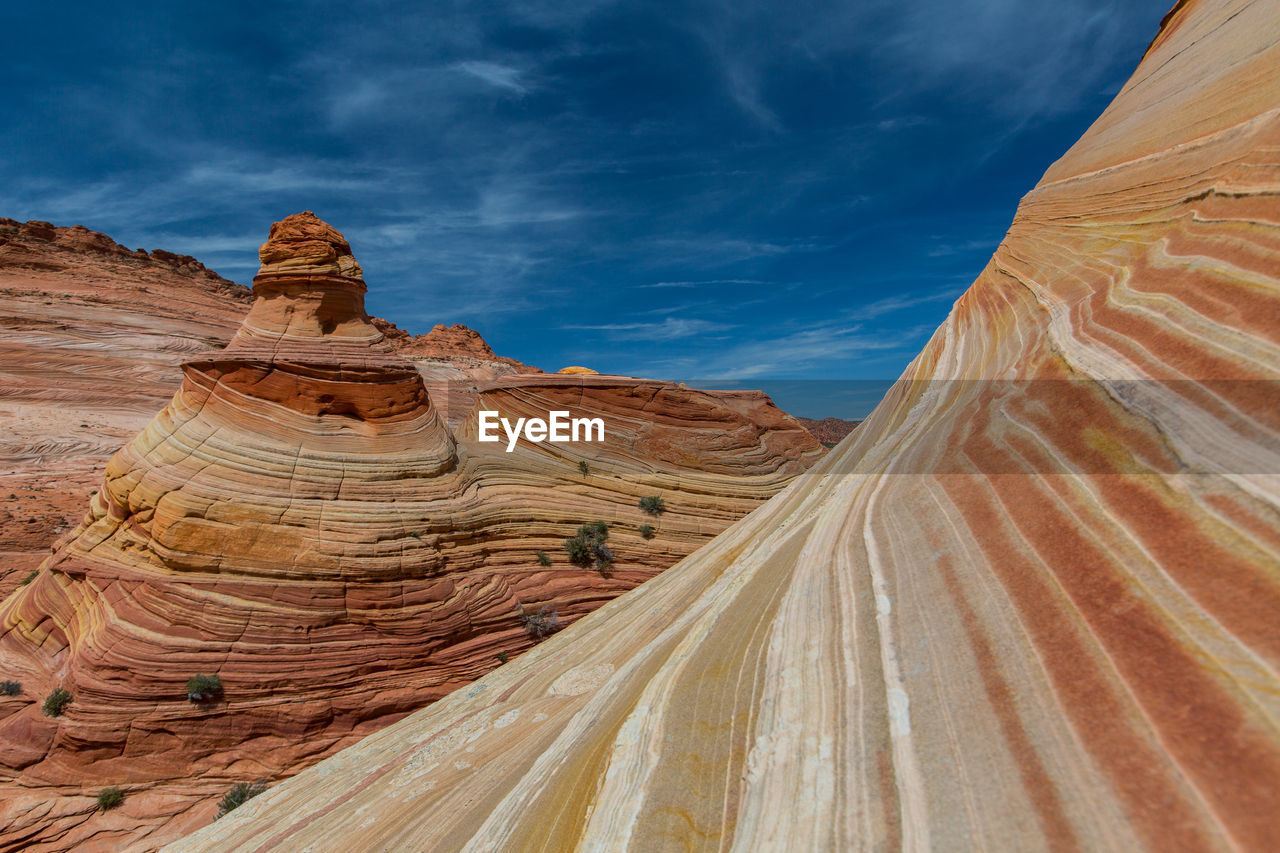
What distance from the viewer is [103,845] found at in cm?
838

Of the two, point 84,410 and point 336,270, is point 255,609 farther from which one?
point 84,410

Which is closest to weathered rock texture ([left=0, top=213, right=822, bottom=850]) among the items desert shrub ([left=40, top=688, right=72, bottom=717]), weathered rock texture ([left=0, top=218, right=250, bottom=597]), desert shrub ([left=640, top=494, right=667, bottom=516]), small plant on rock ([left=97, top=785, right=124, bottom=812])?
small plant on rock ([left=97, top=785, right=124, bottom=812])

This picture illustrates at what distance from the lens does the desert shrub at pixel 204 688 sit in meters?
9.50

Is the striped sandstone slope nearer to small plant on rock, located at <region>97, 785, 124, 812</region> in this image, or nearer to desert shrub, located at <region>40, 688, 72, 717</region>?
small plant on rock, located at <region>97, 785, 124, 812</region>

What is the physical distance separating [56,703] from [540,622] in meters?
8.40

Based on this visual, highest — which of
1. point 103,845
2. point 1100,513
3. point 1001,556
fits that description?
point 1100,513

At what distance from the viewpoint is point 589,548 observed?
14625mm

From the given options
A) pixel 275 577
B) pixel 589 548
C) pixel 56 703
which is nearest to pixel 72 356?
pixel 56 703

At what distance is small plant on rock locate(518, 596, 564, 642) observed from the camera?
12641 mm

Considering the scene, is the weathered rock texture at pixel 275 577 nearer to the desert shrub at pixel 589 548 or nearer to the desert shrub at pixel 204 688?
the desert shrub at pixel 204 688

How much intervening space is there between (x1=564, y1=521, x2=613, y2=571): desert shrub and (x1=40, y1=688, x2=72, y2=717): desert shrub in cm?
953

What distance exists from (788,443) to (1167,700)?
2011 centimetres

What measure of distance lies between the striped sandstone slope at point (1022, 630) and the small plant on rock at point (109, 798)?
9.57 ft

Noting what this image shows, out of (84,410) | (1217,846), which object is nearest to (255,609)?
(1217,846)
